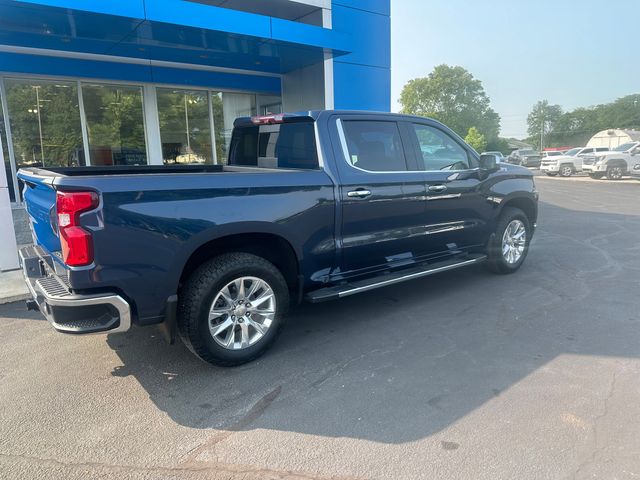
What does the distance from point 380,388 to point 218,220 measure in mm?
1675

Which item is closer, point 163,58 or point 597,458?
point 597,458

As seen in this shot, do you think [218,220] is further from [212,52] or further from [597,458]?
[212,52]

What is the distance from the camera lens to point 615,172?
79.6ft

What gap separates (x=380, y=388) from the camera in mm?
3436

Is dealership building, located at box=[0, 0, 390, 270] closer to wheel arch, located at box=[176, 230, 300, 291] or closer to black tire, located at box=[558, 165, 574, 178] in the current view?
wheel arch, located at box=[176, 230, 300, 291]

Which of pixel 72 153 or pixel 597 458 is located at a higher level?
pixel 72 153

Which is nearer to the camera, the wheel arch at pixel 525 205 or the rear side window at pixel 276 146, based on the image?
the rear side window at pixel 276 146

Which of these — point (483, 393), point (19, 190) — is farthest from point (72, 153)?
point (483, 393)

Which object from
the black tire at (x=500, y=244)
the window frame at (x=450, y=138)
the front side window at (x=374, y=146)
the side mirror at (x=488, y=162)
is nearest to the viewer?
the front side window at (x=374, y=146)

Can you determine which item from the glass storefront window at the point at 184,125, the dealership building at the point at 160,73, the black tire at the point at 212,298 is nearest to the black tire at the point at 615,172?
the dealership building at the point at 160,73

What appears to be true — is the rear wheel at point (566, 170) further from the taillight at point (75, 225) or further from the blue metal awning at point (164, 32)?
the taillight at point (75, 225)

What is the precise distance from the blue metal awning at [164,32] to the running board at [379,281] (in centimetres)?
563

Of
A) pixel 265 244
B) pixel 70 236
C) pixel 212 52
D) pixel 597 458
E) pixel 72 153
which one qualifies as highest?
pixel 212 52

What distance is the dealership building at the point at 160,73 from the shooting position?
7.71 metres
